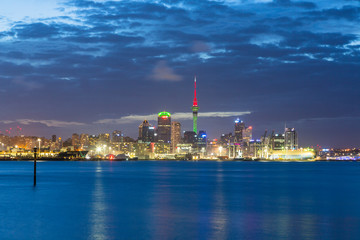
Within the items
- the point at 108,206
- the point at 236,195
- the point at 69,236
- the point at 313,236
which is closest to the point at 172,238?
the point at 69,236

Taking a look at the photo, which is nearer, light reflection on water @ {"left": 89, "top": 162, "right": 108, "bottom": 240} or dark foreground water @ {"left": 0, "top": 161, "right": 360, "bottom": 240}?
light reflection on water @ {"left": 89, "top": 162, "right": 108, "bottom": 240}

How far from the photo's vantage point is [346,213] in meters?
44.1

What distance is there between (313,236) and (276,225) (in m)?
4.71

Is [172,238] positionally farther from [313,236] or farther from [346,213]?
[346,213]

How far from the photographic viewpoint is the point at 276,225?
119ft

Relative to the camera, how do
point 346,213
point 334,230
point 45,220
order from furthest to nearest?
point 346,213
point 45,220
point 334,230

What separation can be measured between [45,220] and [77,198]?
1836 centimetres

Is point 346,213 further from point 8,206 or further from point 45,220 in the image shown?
point 8,206

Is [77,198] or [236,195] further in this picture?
[236,195]

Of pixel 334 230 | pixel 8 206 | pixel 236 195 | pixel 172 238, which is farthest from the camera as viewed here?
pixel 236 195

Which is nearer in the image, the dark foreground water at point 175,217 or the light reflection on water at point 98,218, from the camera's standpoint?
the light reflection on water at point 98,218

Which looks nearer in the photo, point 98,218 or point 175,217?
point 98,218

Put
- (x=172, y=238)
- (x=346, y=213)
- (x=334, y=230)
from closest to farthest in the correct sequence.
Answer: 1. (x=172, y=238)
2. (x=334, y=230)
3. (x=346, y=213)

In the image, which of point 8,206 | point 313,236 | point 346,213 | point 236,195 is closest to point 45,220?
point 8,206
